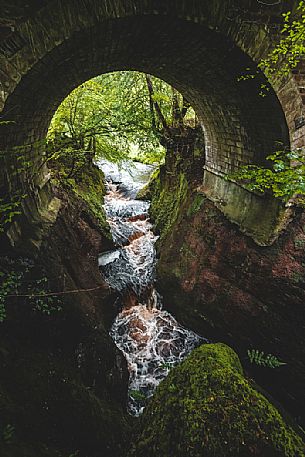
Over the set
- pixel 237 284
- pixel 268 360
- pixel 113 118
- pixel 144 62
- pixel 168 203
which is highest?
pixel 144 62

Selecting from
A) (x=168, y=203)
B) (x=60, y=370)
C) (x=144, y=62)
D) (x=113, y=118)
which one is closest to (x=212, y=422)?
(x=60, y=370)

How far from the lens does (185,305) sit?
577 cm

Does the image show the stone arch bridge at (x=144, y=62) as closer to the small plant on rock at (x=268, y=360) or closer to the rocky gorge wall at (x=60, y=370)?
the rocky gorge wall at (x=60, y=370)

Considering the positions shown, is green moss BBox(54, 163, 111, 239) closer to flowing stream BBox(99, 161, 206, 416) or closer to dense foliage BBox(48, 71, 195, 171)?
dense foliage BBox(48, 71, 195, 171)

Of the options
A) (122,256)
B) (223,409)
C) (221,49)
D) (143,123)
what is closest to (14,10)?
(221,49)

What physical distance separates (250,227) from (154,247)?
3.33m

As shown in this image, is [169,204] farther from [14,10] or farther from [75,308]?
[14,10]

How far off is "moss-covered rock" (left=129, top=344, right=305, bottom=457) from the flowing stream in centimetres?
146

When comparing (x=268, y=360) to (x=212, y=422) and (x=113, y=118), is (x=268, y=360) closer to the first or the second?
(x=212, y=422)

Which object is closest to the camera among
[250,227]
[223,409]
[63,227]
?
[223,409]

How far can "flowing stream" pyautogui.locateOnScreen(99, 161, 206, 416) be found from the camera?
195 inches

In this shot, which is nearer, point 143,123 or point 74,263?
point 74,263

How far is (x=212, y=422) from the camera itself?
5.72 ft

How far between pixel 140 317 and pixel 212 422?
434 cm
